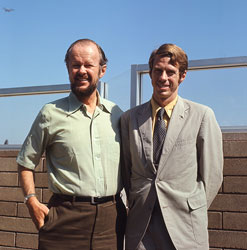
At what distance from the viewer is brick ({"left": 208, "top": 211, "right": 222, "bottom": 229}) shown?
383 centimetres

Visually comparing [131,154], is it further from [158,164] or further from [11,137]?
[11,137]

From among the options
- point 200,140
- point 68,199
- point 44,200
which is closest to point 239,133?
point 200,140

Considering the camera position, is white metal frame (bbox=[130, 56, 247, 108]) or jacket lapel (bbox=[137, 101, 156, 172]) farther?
white metal frame (bbox=[130, 56, 247, 108])

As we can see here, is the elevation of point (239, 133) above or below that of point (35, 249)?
above

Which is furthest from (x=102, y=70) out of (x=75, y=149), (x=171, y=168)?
(x=171, y=168)

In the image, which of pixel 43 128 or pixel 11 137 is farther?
pixel 11 137

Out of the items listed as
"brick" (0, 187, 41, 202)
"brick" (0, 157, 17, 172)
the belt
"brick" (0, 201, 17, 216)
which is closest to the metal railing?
"brick" (0, 157, 17, 172)

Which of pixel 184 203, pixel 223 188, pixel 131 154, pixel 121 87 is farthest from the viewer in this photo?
pixel 121 87

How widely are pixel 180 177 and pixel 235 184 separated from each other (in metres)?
1.24

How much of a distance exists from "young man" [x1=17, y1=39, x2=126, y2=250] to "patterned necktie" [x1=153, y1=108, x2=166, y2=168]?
31cm

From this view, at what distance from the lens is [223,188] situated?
12.6ft

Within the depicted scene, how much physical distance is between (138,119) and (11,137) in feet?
8.88

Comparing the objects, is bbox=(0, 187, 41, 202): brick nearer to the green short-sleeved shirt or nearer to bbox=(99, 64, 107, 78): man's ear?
the green short-sleeved shirt

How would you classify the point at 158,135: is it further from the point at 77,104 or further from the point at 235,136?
the point at 235,136
